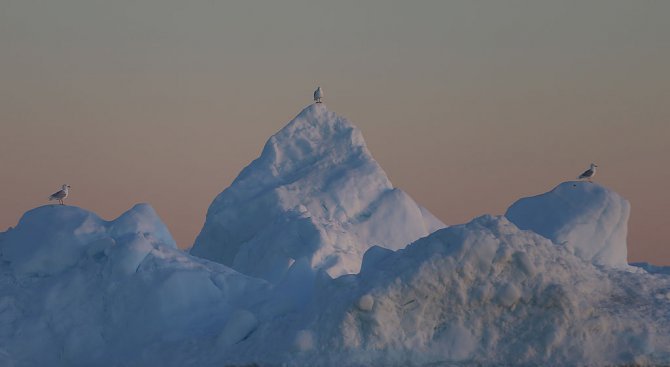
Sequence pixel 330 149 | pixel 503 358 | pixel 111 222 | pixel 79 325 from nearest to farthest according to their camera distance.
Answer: pixel 503 358
pixel 79 325
pixel 111 222
pixel 330 149

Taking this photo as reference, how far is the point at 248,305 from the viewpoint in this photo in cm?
2581

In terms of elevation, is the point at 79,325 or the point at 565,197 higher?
the point at 79,325

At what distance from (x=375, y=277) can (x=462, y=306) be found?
1.69m

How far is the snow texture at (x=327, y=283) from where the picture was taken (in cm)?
2152

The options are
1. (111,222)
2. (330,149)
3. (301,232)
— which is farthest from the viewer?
(330,149)

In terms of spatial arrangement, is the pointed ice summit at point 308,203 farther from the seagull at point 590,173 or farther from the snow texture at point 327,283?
the seagull at point 590,173

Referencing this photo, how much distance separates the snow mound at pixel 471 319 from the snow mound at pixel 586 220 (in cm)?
940

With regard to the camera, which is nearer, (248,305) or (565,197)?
(248,305)

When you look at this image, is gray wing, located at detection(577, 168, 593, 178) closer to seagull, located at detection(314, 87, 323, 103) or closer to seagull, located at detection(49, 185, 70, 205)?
seagull, located at detection(314, 87, 323, 103)

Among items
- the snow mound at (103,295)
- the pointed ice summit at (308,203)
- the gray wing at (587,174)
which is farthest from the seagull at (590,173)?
the snow mound at (103,295)

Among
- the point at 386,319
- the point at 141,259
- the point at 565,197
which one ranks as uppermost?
the point at 141,259

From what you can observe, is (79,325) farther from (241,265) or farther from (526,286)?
(526,286)

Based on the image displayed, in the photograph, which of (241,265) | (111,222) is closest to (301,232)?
(241,265)

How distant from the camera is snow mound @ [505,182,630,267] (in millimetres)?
31812
